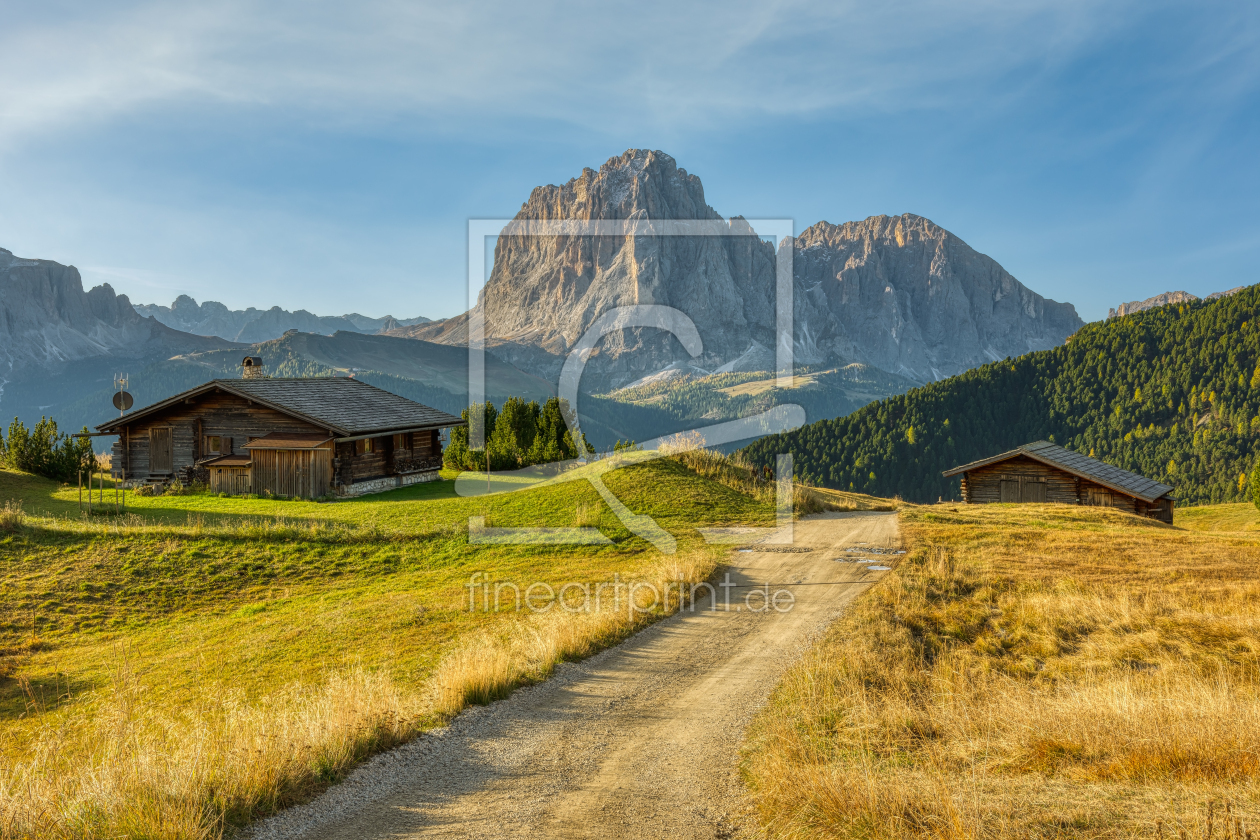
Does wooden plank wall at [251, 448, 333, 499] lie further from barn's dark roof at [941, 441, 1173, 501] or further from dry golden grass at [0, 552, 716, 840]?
barn's dark roof at [941, 441, 1173, 501]

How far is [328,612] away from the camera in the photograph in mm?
14492

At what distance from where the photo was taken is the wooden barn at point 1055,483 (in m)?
41.8

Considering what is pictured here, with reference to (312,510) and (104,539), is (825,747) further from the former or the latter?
A: (312,510)

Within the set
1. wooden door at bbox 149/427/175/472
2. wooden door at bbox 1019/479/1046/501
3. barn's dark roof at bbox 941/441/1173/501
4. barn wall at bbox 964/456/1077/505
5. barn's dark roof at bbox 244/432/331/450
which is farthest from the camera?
wooden door at bbox 1019/479/1046/501

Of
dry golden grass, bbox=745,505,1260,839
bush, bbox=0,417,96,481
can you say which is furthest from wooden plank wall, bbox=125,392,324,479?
dry golden grass, bbox=745,505,1260,839

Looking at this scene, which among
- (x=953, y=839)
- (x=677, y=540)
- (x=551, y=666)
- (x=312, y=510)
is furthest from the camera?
(x=312, y=510)

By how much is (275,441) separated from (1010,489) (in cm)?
4237

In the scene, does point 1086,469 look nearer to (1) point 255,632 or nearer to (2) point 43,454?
(1) point 255,632

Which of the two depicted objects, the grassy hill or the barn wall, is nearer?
the grassy hill

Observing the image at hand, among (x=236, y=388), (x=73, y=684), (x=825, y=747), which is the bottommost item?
(x=73, y=684)

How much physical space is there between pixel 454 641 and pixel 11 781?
6556mm

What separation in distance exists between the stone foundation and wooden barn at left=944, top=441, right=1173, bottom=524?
103 feet

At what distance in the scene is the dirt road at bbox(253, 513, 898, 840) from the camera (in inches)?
223

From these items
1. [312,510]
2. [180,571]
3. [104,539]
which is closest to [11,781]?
[180,571]
